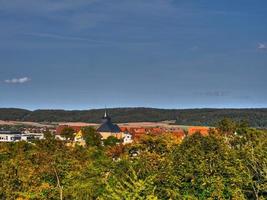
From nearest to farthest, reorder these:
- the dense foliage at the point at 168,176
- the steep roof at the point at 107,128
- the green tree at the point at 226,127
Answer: the dense foliage at the point at 168,176 → the green tree at the point at 226,127 → the steep roof at the point at 107,128

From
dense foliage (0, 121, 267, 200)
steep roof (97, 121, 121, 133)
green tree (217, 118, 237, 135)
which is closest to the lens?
dense foliage (0, 121, 267, 200)

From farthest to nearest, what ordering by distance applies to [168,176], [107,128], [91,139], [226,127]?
[107,128] < [91,139] < [226,127] < [168,176]

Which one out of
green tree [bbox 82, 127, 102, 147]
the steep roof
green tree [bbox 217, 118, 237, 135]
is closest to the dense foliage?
green tree [bbox 217, 118, 237, 135]

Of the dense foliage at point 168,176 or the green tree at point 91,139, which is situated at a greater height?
the green tree at point 91,139

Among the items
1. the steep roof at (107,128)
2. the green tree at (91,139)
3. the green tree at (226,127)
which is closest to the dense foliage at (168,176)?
the green tree at (226,127)

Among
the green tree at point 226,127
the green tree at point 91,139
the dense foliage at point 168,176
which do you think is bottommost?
the dense foliage at point 168,176

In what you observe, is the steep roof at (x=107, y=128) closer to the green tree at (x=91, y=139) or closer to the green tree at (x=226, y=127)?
the green tree at (x=91, y=139)

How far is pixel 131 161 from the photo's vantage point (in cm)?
4047

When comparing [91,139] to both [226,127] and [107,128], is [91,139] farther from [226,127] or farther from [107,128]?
[107,128]

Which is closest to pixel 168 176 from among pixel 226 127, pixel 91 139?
pixel 226 127

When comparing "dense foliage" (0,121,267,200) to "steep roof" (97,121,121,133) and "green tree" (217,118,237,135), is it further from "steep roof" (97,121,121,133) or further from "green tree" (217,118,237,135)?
"steep roof" (97,121,121,133)

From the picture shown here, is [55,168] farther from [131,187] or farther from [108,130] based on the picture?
[108,130]

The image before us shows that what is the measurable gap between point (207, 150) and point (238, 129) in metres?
33.1

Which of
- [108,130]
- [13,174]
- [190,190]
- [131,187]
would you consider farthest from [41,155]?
[108,130]
